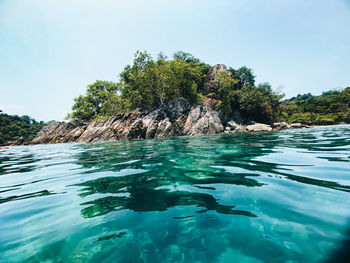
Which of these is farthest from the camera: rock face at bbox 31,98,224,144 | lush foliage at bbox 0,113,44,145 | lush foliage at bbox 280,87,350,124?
lush foliage at bbox 0,113,44,145

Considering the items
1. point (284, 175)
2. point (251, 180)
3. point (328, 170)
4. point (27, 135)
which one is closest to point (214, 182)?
point (251, 180)

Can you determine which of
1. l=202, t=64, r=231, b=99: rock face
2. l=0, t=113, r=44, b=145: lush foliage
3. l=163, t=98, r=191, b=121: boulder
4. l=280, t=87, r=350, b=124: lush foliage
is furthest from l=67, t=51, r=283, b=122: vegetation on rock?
l=0, t=113, r=44, b=145: lush foliage

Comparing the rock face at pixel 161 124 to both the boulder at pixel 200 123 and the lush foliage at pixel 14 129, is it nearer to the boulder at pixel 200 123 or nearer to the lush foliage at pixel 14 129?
the boulder at pixel 200 123

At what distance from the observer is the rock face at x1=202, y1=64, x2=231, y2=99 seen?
35.4 metres

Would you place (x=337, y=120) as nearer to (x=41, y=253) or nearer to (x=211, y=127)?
(x=211, y=127)

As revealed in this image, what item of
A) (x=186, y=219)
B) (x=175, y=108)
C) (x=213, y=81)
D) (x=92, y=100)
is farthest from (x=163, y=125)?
(x=92, y=100)

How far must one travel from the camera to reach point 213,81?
36094 millimetres

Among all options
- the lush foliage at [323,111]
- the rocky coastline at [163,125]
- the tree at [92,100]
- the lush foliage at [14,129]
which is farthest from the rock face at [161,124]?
the lush foliage at [14,129]

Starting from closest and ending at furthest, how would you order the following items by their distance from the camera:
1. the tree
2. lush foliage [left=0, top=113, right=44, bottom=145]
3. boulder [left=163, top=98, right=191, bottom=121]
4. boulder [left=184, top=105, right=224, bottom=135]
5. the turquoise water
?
the turquoise water → boulder [left=184, top=105, right=224, bottom=135] → boulder [left=163, top=98, right=191, bottom=121] → the tree → lush foliage [left=0, top=113, right=44, bottom=145]

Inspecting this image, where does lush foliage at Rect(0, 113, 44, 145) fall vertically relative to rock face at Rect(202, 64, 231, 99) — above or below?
below

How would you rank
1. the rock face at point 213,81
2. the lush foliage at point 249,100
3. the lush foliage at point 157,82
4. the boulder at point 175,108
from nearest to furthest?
the boulder at point 175,108
the lush foliage at point 157,82
the lush foliage at point 249,100
the rock face at point 213,81

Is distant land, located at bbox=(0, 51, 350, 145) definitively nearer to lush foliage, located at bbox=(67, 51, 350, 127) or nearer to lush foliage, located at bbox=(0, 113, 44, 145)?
lush foliage, located at bbox=(67, 51, 350, 127)

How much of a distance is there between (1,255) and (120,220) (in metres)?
0.97

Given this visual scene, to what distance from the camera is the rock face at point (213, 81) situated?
35419mm
